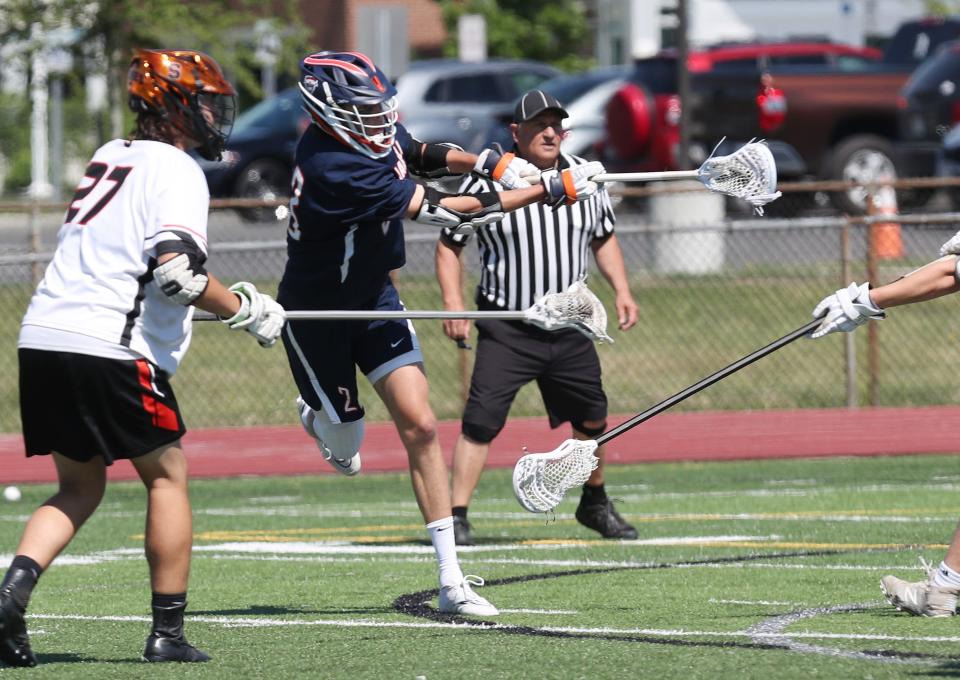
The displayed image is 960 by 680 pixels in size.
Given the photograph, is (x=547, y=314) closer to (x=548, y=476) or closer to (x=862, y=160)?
(x=548, y=476)

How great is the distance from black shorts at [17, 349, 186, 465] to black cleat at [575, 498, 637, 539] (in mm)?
3874

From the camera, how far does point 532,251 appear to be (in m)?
9.63

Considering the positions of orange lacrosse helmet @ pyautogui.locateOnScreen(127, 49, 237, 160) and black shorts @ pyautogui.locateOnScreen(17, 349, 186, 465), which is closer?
black shorts @ pyautogui.locateOnScreen(17, 349, 186, 465)

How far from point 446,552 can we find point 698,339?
9.10 metres

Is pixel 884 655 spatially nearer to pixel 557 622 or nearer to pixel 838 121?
pixel 557 622

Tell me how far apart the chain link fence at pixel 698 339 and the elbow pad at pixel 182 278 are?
27.3 ft

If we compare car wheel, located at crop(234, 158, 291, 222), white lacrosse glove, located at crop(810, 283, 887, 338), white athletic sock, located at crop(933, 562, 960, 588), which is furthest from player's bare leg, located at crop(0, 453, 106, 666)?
car wheel, located at crop(234, 158, 291, 222)

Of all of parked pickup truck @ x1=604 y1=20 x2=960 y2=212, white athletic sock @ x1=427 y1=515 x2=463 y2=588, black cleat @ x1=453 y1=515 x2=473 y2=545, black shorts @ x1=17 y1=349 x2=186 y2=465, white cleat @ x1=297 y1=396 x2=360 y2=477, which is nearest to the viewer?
black shorts @ x1=17 y1=349 x2=186 y2=465

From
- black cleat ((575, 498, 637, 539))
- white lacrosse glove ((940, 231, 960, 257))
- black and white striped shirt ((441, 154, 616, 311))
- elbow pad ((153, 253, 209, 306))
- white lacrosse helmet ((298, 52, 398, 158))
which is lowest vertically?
black cleat ((575, 498, 637, 539))

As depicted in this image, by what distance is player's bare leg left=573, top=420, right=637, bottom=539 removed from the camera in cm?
956

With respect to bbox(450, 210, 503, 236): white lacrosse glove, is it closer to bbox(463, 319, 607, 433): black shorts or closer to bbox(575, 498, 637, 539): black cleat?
bbox(463, 319, 607, 433): black shorts

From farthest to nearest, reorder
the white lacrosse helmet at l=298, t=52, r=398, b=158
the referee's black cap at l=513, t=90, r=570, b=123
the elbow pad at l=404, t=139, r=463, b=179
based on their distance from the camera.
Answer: the referee's black cap at l=513, t=90, r=570, b=123
the elbow pad at l=404, t=139, r=463, b=179
the white lacrosse helmet at l=298, t=52, r=398, b=158

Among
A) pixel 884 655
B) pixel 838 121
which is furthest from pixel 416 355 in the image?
pixel 838 121

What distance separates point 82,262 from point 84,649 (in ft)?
4.62
